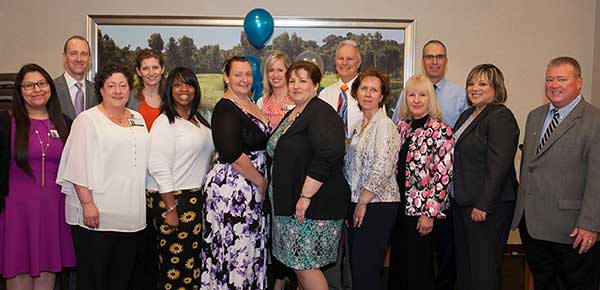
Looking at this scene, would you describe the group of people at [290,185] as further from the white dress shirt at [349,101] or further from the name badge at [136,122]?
the white dress shirt at [349,101]

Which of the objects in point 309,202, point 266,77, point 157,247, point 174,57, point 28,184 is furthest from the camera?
point 174,57

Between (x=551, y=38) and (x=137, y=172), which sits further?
(x=551, y=38)

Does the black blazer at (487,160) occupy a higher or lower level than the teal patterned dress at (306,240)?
higher

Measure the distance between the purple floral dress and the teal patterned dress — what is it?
0.56 ft

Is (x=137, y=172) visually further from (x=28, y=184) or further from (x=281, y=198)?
(x=281, y=198)

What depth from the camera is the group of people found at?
289 cm

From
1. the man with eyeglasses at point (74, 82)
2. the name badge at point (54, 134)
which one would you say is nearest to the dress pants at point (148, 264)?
the name badge at point (54, 134)

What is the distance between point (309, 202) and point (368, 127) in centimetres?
63

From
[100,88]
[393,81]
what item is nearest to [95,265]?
[100,88]

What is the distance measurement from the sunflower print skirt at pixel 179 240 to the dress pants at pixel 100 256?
0.20 meters

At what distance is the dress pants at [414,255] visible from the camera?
3230 millimetres

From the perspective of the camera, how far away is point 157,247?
333 cm

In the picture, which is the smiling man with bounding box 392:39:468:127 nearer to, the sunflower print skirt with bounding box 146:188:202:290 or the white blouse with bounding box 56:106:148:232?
the sunflower print skirt with bounding box 146:188:202:290

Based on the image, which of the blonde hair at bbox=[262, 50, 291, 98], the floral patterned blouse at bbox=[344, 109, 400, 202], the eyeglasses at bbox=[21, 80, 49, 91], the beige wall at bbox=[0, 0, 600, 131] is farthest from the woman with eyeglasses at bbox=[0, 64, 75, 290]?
the beige wall at bbox=[0, 0, 600, 131]
